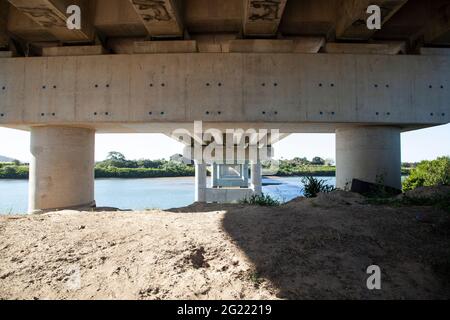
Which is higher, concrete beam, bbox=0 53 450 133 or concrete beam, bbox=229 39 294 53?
concrete beam, bbox=229 39 294 53

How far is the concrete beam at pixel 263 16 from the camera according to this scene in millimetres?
5832

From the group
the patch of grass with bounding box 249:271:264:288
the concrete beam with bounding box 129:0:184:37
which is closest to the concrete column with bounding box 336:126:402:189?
the concrete beam with bounding box 129:0:184:37

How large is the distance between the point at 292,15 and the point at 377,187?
5775mm

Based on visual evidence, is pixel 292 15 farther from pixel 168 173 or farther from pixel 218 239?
pixel 168 173

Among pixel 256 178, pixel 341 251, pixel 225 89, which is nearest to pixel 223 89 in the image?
pixel 225 89

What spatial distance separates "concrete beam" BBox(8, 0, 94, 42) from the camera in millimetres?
Result: 5805

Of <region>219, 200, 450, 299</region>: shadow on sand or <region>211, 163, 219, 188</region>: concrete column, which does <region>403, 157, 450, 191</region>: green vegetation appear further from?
<region>211, 163, 219, 188</region>: concrete column

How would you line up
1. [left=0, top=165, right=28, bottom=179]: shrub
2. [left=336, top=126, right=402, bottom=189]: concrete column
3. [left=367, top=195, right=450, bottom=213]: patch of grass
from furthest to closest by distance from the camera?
[left=0, top=165, right=28, bottom=179]: shrub, [left=336, top=126, right=402, bottom=189]: concrete column, [left=367, top=195, right=450, bottom=213]: patch of grass

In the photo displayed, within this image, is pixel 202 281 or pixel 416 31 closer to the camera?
pixel 202 281

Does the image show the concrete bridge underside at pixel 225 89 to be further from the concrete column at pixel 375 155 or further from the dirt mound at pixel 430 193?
the dirt mound at pixel 430 193

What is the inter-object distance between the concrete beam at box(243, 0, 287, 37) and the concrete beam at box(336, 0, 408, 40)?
5.62ft

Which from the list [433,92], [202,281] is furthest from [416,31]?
Result: [202,281]

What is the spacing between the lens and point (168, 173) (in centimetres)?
8188

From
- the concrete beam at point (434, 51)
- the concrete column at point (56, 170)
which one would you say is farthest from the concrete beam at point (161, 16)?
the concrete beam at point (434, 51)
